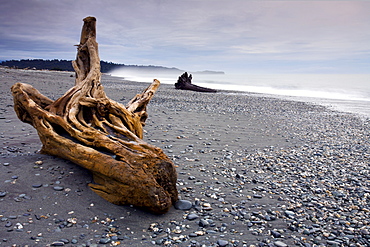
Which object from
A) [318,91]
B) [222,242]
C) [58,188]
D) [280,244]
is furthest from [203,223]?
[318,91]

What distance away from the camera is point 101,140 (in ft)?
14.6

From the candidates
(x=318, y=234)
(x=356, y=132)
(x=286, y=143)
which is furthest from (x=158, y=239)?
(x=356, y=132)

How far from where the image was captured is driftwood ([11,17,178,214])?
4.00 metres

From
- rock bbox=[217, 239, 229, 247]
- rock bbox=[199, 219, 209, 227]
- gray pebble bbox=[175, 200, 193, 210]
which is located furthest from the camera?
gray pebble bbox=[175, 200, 193, 210]

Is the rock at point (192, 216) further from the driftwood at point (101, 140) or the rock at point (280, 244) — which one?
the rock at point (280, 244)

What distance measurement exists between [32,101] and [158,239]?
4.05m

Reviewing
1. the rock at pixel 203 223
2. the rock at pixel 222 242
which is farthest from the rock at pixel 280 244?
the rock at pixel 203 223

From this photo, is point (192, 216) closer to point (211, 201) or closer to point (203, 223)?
point (203, 223)

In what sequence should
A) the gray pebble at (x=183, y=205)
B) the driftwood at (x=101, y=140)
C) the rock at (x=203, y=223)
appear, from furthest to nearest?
the gray pebble at (x=183, y=205) < the driftwood at (x=101, y=140) < the rock at (x=203, y=223)

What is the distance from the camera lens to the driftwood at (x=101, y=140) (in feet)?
13.1

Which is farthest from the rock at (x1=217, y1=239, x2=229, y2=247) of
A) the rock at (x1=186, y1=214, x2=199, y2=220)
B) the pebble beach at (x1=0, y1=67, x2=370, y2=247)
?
the rock at (x1=186, y1=214, x2=199, y2=220)

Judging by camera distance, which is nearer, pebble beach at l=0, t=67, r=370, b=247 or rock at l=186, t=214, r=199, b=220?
pebble beach at l=0, t=67, r=370, b=247

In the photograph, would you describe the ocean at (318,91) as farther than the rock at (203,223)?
Yes

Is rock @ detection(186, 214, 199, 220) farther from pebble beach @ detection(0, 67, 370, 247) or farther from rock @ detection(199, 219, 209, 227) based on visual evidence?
rock @ detection(199, 219, 209, 227)
